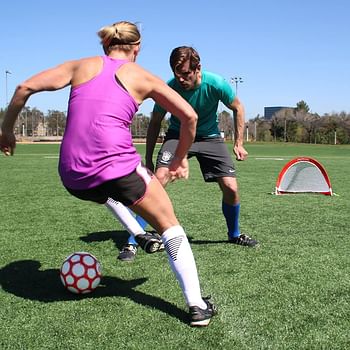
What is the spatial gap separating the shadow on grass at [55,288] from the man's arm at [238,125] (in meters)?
1.96

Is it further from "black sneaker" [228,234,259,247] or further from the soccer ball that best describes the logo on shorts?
the soccer ball

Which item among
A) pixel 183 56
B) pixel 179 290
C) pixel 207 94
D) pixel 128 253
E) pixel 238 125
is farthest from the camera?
pixel 238 125

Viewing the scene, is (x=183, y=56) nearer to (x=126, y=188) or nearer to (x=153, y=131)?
(x=153, y=131)

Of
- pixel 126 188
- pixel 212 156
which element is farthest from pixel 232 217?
pixel 126 188

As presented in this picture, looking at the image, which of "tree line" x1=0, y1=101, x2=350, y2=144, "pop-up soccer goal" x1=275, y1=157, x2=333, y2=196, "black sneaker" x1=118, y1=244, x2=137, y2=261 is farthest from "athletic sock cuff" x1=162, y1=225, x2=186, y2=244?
"tree line" x1=0, y1=101, x2=350, y2=144

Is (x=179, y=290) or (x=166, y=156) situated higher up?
(x=166, y=156)

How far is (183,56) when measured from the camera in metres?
4.84

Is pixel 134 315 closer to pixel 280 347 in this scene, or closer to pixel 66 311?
pixel 66 311

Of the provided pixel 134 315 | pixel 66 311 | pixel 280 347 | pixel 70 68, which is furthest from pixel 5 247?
pixel 280 347

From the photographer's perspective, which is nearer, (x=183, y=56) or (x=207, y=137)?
(x=183, y=56)

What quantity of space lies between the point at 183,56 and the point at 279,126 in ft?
262

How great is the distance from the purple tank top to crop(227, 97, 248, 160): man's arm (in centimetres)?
246

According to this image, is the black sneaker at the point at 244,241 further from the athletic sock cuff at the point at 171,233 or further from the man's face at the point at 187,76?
the athletic sock cuff at the point at 171,233

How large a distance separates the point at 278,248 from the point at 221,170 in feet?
3.53
